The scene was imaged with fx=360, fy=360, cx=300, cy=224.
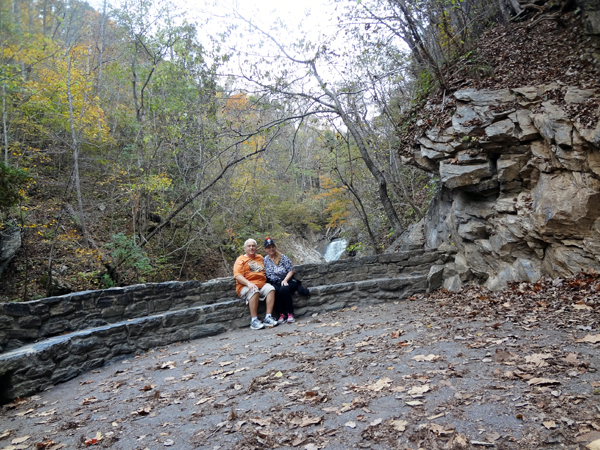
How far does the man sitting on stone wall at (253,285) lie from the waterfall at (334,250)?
13920 millimetres

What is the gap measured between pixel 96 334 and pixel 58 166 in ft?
36.9

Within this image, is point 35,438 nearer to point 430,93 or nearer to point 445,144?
point 445,144

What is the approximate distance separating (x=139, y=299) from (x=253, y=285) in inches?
73.0

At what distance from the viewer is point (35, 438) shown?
284cm

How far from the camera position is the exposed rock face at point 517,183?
16.8ft

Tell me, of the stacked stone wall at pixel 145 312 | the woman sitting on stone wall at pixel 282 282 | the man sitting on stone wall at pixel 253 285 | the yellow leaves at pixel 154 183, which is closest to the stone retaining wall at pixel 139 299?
the stacked stone wall at pixel 145 312

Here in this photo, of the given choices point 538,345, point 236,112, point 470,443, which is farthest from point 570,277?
point 236,112

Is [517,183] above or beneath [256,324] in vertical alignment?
above

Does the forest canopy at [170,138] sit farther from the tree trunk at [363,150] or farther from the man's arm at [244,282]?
the man's arm at [244,282]

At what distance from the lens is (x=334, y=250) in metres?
22.0

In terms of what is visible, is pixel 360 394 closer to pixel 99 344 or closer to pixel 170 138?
pixel 99 344

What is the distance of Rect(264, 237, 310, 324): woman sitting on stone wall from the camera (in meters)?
6.53

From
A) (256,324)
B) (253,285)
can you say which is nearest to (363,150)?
(253,285)

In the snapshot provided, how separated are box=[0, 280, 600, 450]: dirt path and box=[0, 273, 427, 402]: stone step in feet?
0.75
